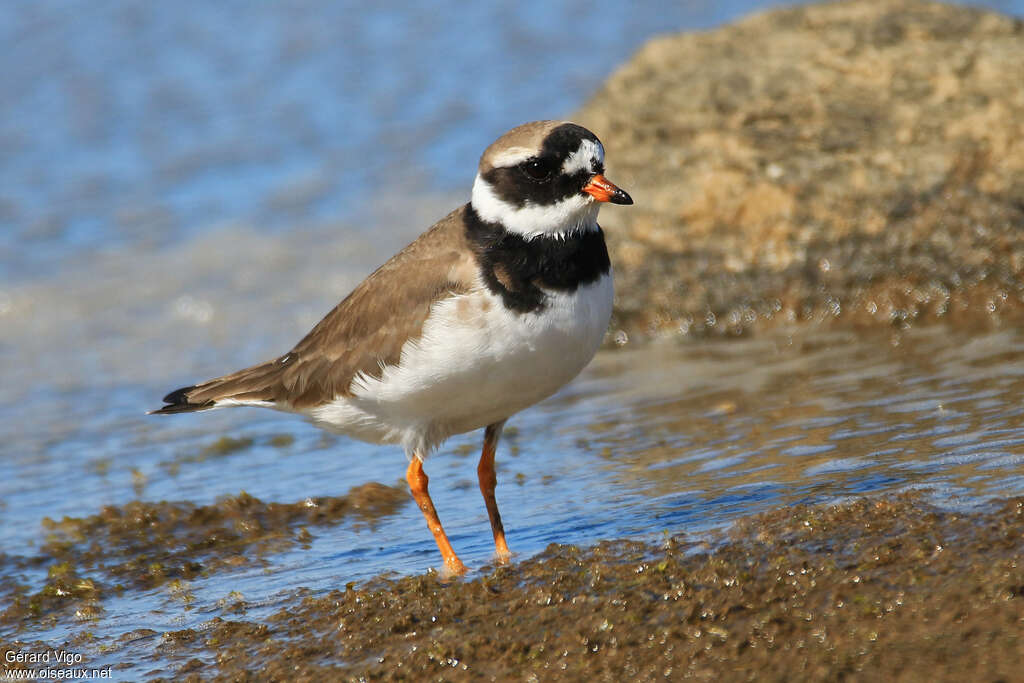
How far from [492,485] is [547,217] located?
4.29 ft

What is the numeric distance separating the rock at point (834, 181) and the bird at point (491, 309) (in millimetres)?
3867

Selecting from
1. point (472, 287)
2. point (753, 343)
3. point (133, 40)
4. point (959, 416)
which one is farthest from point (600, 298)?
point (133, 40)

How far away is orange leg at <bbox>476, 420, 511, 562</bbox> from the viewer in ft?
18.4

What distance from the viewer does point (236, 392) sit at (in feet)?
21.6

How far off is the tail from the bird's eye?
178 centimetres

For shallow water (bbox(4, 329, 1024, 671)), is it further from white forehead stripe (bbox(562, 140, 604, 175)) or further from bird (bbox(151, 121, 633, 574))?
white forehead stripe (bbox(562, 140, 604, 175))

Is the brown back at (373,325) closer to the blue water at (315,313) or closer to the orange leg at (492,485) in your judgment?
the orange leg at (492,485)

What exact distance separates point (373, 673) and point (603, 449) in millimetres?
2914

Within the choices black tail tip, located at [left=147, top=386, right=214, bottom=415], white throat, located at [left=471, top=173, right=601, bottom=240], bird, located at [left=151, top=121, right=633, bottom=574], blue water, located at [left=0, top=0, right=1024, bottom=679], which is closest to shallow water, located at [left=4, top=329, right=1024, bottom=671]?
blue water, located at [left=0, top=0, right=1024, bottom=679]

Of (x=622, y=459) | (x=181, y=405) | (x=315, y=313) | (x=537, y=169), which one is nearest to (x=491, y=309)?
(x=537, y=169)

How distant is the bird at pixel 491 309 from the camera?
5.28m

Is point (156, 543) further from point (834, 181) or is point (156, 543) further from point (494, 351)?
point (834, 181)

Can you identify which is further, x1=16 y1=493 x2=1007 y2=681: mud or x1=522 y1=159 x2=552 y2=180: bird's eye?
x1=522 y1=159 x2=552 y2=180: bird's eye

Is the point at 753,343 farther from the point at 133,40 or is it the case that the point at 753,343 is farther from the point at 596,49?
the point at 133,40
